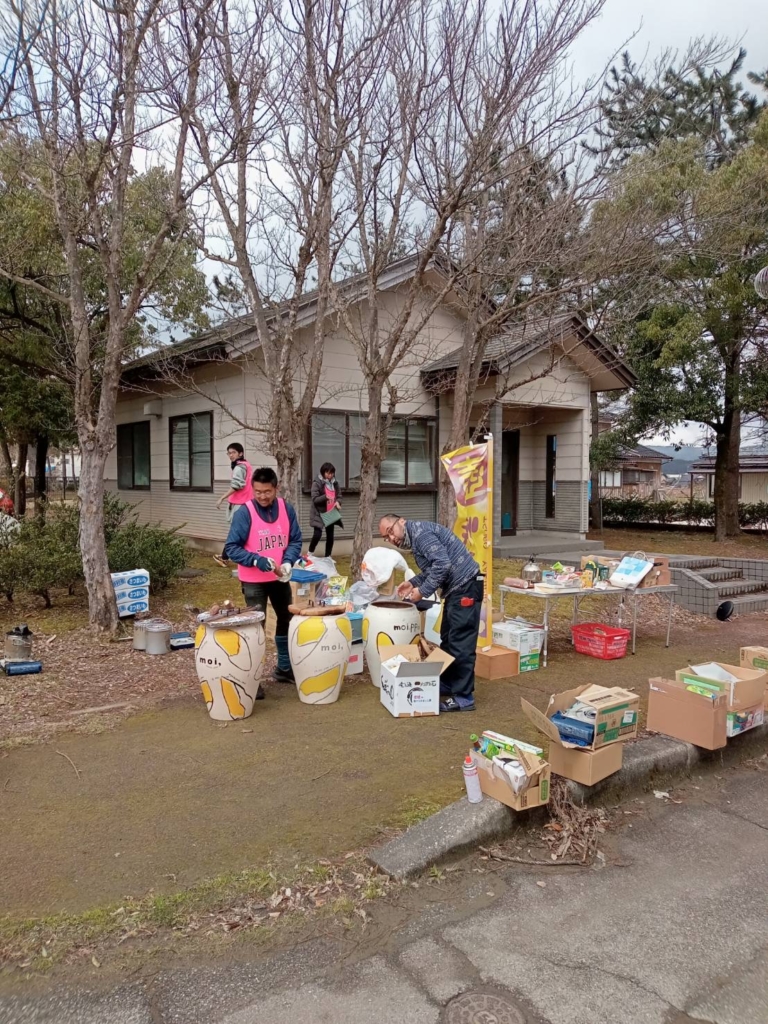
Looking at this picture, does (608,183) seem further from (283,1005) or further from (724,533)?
(724,533)

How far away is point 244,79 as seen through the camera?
7.45 meters

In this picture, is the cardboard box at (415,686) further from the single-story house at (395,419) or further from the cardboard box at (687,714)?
the single-story house at (395,419)

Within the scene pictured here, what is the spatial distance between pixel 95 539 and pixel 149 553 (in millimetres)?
1534

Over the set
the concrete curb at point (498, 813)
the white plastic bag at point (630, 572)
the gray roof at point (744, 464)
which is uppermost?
the gray roof at point (744, 464)

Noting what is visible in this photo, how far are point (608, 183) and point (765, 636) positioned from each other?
5.71m

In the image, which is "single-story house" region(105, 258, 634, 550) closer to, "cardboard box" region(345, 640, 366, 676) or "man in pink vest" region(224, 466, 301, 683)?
"cardboard box" region(345, 640, 366, 676)

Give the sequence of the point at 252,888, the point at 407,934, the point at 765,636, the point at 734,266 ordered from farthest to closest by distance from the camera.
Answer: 1. the point at 734,266
2. the point at 765,636
3. the point at 252,888
4. the point at 407,934

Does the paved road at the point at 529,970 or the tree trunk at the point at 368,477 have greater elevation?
the tree trunk at the point at 368,477

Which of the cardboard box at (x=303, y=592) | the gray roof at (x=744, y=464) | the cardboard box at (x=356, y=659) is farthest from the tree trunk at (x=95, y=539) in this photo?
the gray roof at (x=744, y=464)

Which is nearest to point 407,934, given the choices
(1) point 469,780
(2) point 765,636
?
(1) point 469,780

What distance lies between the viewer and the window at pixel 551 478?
16266mm

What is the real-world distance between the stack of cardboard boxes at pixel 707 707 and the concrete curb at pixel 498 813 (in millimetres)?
109

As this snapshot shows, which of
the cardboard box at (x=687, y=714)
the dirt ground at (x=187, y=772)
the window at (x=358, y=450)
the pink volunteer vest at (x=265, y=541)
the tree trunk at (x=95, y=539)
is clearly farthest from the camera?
the window at (x=358, y=450)

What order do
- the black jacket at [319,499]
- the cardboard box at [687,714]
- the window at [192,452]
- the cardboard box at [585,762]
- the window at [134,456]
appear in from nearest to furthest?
the cardboard box at [585,762] → the cardboard box at [687,714] → the black jacket at [319,499] → the window at [192,452] → the window at [134,456]
